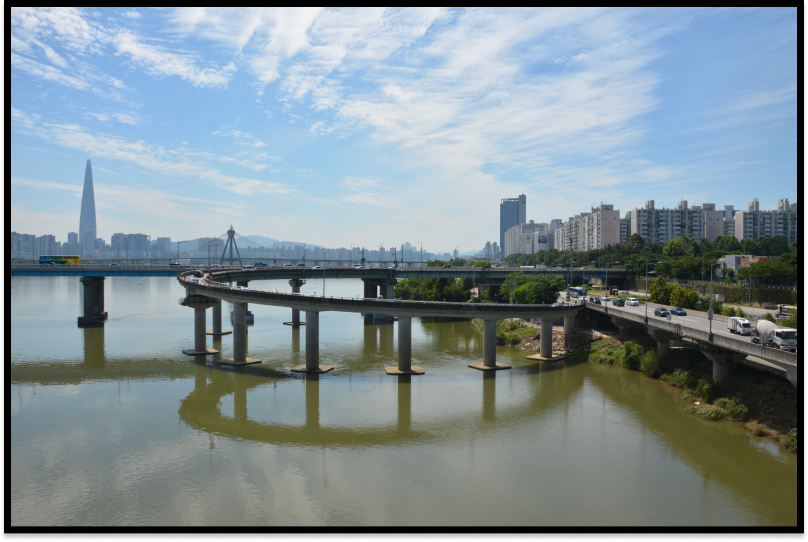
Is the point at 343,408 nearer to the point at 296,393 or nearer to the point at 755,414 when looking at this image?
the point at 296,393

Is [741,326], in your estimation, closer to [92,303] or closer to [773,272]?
[773,272]

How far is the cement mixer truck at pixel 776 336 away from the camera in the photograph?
26.2 meters

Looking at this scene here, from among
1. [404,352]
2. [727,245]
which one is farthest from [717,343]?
[727,245]

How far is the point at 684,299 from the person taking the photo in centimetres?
5294

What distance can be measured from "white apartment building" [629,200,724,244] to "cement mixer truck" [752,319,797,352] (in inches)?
5502

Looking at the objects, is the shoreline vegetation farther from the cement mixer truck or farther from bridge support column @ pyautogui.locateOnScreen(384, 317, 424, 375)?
bridge support column @ pyautogui.locateOnScreen(384, 317, 424, 375)

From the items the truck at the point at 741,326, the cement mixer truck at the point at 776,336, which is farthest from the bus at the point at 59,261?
the cement mixer truck at the point at 776,336

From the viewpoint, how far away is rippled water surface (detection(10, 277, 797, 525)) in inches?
762

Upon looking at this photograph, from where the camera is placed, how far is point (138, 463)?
23.0 meters

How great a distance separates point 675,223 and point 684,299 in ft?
390

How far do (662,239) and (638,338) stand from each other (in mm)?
126867

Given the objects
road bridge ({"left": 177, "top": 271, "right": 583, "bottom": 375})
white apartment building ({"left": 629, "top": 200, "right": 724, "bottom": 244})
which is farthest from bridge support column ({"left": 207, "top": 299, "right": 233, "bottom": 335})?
white apartment building ({"left": 629, "top": 200, "right": 724, "bottom": 244})

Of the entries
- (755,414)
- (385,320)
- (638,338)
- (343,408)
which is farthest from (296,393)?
(385,320)

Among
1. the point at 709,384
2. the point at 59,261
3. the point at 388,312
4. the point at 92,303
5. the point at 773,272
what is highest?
the point at 59,261
